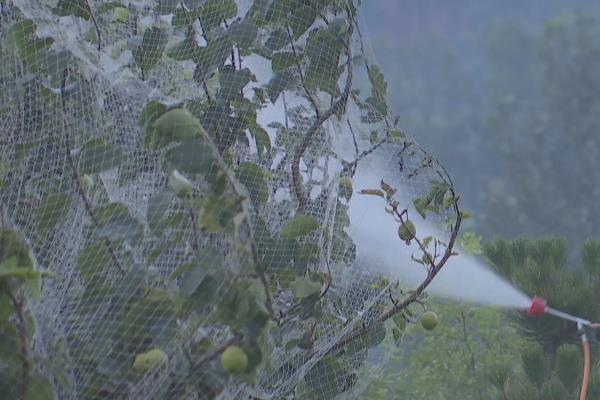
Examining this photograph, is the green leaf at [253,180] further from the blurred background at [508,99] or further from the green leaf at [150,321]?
the blurred background at [508,99]

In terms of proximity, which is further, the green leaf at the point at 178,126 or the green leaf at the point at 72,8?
the green leaf at the point at 72,8

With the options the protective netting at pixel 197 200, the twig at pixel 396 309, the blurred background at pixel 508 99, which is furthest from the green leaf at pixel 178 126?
the blurred background at pixel 508 99

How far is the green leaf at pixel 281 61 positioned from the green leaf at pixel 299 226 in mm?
249

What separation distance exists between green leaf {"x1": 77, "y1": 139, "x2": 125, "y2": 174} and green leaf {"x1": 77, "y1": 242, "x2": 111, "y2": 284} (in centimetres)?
8

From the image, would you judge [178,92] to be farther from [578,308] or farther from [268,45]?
[578,308]

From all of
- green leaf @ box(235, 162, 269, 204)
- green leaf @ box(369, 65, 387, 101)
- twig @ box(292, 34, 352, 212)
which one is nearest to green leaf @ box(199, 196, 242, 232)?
green leaf @ box(235, 162, 269, 204)

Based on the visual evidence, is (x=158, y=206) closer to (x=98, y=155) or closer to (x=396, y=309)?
(x=98, y=155)

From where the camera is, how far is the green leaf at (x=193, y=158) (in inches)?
34.9

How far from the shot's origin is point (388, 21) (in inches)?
285

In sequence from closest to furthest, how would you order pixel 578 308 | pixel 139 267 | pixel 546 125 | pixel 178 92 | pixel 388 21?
1. pixel 139 267
2. pixel 178 92
3. pixel 578 308
4. pixel 388 21
5. pixel 546 125

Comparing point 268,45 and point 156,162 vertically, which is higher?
point 268,45

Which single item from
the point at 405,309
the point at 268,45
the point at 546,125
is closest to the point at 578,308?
the point at 405,309

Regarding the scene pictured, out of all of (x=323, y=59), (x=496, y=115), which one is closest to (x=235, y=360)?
(x=323, y=59)

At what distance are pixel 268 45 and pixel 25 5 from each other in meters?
0.26
